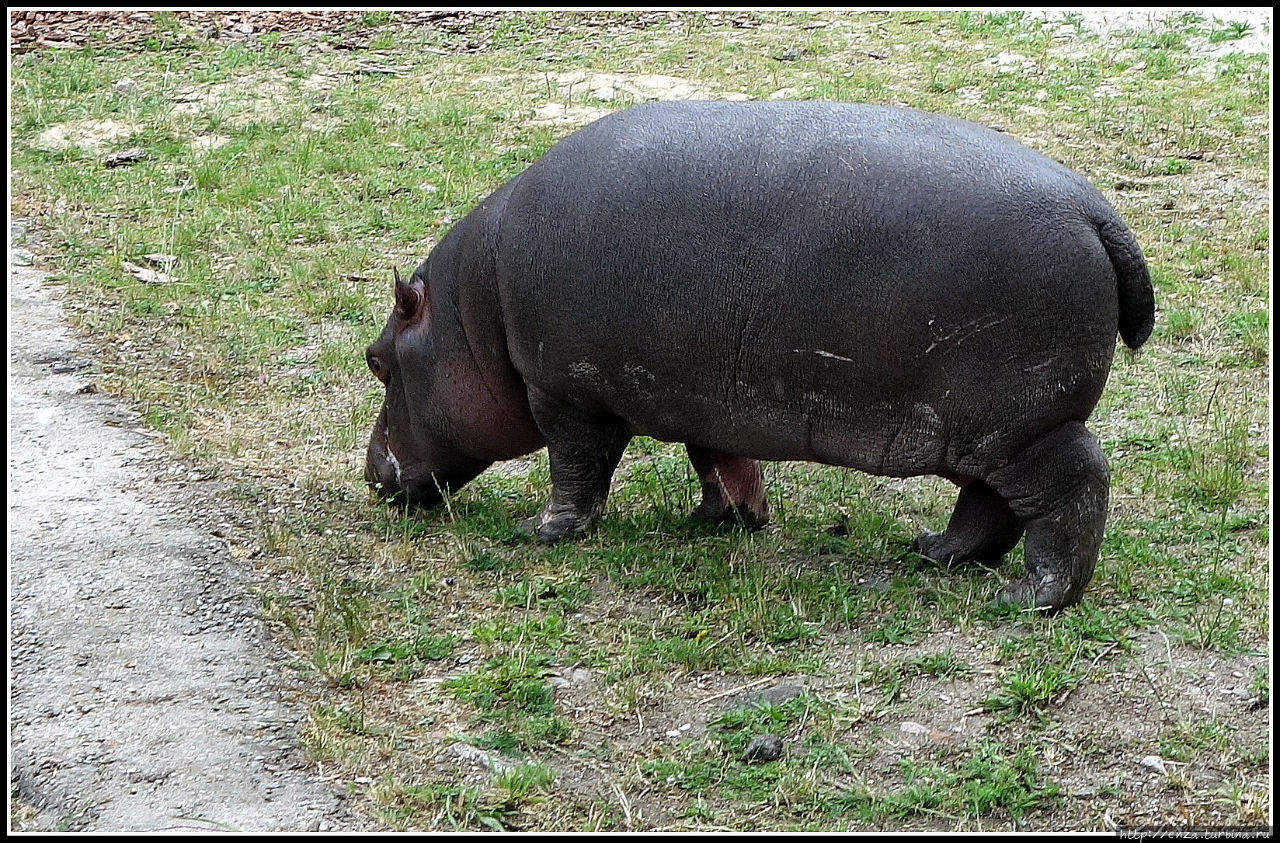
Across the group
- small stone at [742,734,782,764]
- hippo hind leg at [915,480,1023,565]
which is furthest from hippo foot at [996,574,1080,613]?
small stone at [742,734,782,764]

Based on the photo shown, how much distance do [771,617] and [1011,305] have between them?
4.27ft

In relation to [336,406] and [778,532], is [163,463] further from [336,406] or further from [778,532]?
[778,532]

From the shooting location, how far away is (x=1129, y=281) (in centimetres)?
441

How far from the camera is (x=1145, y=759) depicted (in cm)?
384

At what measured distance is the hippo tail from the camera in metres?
4.36

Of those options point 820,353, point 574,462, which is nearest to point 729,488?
point 574,462

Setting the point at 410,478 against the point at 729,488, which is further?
the point at 410,478

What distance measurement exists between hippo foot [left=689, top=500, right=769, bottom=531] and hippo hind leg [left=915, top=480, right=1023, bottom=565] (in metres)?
0.78

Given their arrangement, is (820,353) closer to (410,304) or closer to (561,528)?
(561,528)

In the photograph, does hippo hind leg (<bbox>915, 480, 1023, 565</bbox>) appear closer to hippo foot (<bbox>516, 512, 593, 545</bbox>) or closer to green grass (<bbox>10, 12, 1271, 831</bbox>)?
green grass (<bbox>10, 12, 1271, 831</bbox>)

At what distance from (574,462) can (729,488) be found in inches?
23.9

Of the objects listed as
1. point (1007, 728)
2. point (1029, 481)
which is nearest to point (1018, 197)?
point (1029, 481)

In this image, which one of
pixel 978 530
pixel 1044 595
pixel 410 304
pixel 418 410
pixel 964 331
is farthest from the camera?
pixel 418 410

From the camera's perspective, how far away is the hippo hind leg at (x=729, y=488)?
5.53m
